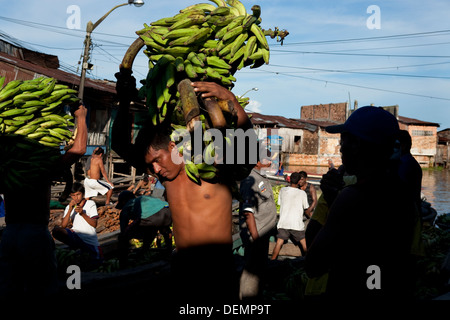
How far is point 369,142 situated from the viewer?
199 cm

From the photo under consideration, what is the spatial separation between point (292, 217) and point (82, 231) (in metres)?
3.67

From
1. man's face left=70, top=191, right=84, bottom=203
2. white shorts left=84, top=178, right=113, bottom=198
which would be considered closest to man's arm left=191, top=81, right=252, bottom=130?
man's face left=70, top=191, right=84, bottom=203

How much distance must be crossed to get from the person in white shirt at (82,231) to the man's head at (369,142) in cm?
485

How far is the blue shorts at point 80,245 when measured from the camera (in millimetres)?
5859

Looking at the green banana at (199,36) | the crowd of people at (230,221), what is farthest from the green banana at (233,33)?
the crowd of people at (230,221)

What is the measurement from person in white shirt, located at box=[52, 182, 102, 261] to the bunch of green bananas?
158 inches

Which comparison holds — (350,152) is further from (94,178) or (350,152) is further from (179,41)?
(94,178)

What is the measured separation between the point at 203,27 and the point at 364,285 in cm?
175

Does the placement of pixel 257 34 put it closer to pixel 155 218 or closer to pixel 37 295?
pixel 37 295

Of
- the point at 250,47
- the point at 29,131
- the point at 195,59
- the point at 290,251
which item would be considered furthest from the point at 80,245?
the point at 250,47

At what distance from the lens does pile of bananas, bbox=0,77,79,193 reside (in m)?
3.12

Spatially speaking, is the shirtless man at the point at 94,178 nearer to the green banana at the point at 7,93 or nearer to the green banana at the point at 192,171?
the green banana at the point at 7,93
